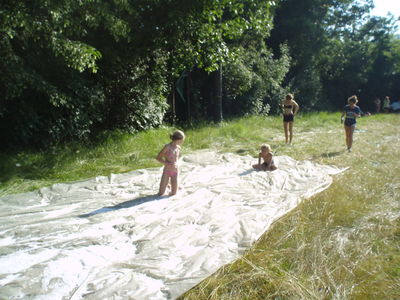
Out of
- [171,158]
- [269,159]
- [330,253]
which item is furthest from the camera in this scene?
[269,159]

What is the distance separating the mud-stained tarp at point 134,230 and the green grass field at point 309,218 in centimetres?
25

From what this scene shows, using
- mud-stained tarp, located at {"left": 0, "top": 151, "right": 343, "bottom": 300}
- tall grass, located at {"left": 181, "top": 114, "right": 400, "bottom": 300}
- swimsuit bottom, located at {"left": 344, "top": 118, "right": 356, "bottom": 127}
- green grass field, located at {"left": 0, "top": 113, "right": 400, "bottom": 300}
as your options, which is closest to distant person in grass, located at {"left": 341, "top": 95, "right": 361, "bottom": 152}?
swimsuit bottom, located at {"left": 344, "top": 118, "right": 356, "bottom": 127}

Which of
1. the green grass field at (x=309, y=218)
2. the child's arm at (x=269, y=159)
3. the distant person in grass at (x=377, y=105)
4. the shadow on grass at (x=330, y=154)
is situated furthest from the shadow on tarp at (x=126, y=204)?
the distant person in grass at (x=377, y=105)

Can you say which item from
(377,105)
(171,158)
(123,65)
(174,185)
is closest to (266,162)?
(174,185)

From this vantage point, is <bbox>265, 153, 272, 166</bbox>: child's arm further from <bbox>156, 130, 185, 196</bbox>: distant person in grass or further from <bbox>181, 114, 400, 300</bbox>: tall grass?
<bbox>156, 130, 185, 196</bbox>: distant person in grass

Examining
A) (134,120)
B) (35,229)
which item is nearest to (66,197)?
(35,229)

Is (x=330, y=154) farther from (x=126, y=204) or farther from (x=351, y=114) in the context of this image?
(x=126, y=204)

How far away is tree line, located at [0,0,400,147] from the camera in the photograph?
6336 mm

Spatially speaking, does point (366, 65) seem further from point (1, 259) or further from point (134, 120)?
point (1, 259)

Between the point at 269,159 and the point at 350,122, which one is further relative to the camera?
the point at 350,122

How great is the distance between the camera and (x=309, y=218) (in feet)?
14.4

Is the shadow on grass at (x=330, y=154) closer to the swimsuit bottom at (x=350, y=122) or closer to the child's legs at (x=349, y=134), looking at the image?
the child's legs at (x=349, y=134)

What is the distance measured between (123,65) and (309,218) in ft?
23.1

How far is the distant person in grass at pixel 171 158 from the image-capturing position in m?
4.90
